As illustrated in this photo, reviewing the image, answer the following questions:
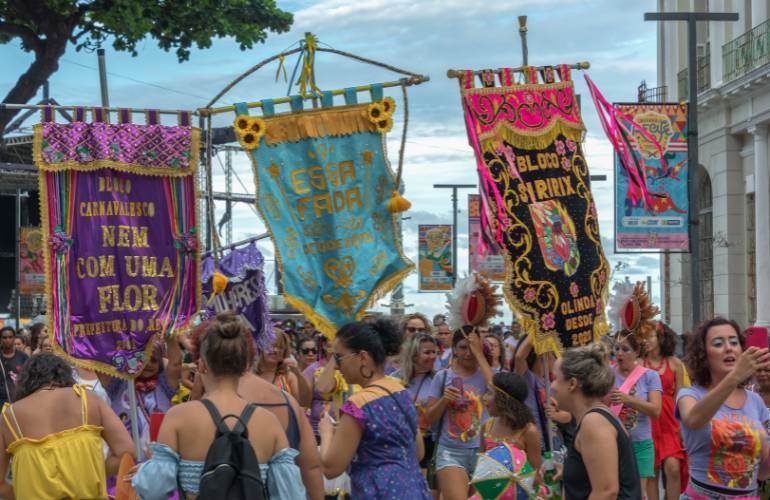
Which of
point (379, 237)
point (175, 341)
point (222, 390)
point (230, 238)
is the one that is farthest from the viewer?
point (230, 238)

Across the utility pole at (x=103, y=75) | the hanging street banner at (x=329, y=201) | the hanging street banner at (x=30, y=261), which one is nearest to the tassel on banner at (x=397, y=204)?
the hanging street banner at (x=329, y=201)

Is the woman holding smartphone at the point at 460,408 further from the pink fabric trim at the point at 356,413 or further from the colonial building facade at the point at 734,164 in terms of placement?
the colonial building facade at the point at 734,164

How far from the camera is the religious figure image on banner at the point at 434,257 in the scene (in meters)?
36.8

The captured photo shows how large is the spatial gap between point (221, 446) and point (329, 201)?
3.45m

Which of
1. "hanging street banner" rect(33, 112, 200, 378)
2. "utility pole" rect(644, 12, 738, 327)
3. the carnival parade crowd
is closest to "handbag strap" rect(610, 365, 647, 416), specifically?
the carnival parade crowd

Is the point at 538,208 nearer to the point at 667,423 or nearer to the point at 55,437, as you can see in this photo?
the point at 667,423

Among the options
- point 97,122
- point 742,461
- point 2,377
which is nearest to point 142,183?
point 97,122

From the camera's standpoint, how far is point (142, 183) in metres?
9.15

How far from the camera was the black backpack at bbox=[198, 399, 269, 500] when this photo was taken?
5438 mm

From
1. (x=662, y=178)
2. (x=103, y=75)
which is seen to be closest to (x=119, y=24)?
(x=103, y=75)

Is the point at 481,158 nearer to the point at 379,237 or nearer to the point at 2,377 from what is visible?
the point at 379,237

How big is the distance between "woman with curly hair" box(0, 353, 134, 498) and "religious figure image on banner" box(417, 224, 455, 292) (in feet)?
97.1

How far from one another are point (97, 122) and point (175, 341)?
160 centimetres

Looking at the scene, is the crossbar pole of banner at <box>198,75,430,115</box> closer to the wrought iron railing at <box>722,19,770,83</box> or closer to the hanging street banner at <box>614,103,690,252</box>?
the hanging street banner at <box>614,103,690,252</box>
